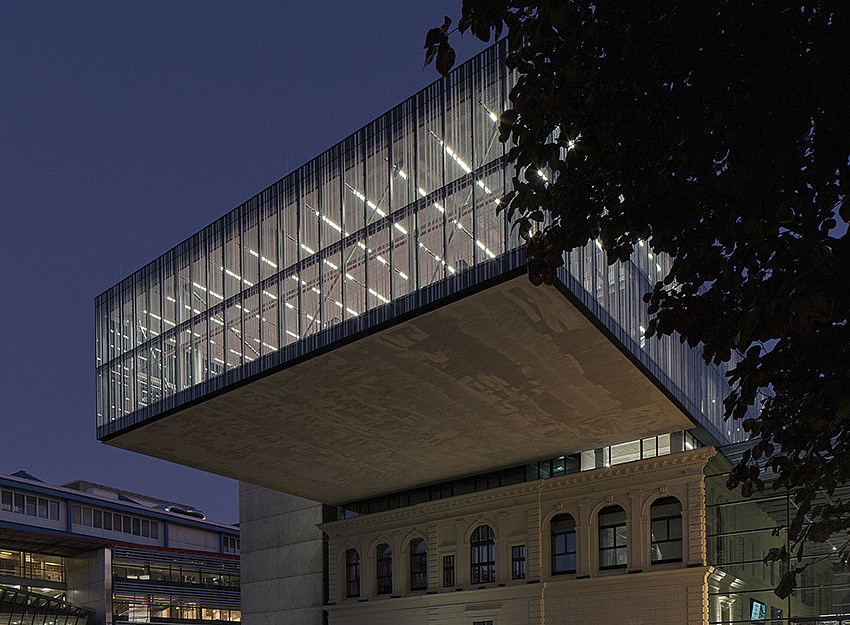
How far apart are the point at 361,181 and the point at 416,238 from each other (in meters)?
3.39

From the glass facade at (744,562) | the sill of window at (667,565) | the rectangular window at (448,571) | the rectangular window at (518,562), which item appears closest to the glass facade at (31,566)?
the rectangular window at (448,571)

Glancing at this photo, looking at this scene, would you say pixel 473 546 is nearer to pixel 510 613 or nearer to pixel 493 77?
pixel 510 613

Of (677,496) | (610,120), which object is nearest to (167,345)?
(677,496)

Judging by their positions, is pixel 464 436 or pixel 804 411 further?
pixel 464 436

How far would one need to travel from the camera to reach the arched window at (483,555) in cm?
3966

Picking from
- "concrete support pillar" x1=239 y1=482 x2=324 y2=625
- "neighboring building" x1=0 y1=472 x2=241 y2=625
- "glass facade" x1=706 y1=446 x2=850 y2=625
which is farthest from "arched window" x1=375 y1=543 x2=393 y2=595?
"neighboring building" x1=0 y1=472 x2=241 y2=625

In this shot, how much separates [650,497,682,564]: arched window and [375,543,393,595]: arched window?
13941 millimetres

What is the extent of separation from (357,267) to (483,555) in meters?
15.7

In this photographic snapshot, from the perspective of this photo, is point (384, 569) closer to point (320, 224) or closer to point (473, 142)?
point (320, 224)

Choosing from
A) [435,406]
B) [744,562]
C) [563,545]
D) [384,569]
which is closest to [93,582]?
[384,569]

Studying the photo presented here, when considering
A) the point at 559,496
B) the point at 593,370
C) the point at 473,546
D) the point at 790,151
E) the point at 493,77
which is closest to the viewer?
the point at 790,151

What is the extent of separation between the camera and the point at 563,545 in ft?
123

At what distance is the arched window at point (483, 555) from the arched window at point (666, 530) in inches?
298

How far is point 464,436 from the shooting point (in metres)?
35.9
